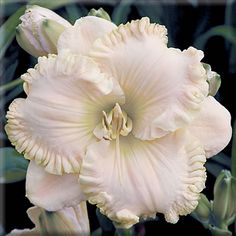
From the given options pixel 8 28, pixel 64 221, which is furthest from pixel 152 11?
pixel 64 221

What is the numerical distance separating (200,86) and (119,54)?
0.17 ft

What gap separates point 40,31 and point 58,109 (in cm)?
7

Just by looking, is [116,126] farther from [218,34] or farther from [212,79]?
[218,34]

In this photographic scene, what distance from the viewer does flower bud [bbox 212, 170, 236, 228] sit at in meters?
0.40

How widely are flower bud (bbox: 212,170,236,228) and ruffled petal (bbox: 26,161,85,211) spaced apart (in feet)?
0.35

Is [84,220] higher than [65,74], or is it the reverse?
[65,74]

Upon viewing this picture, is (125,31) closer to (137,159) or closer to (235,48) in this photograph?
(137,159)

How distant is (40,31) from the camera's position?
0.37 metres

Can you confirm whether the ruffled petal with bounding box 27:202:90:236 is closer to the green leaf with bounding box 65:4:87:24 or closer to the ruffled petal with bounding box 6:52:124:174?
the ruffled petal with bounding box 6:52:124:174

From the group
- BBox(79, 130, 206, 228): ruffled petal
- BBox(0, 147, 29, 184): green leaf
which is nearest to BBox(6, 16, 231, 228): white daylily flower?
BBox(79, 130, 206, 228): ruffled petal

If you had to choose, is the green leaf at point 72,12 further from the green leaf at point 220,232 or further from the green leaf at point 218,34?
the green leaf at point 220,232

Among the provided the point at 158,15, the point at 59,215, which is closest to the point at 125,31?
the point at 59,215

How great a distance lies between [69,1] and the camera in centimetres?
53

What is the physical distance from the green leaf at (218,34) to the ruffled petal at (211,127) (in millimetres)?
198
